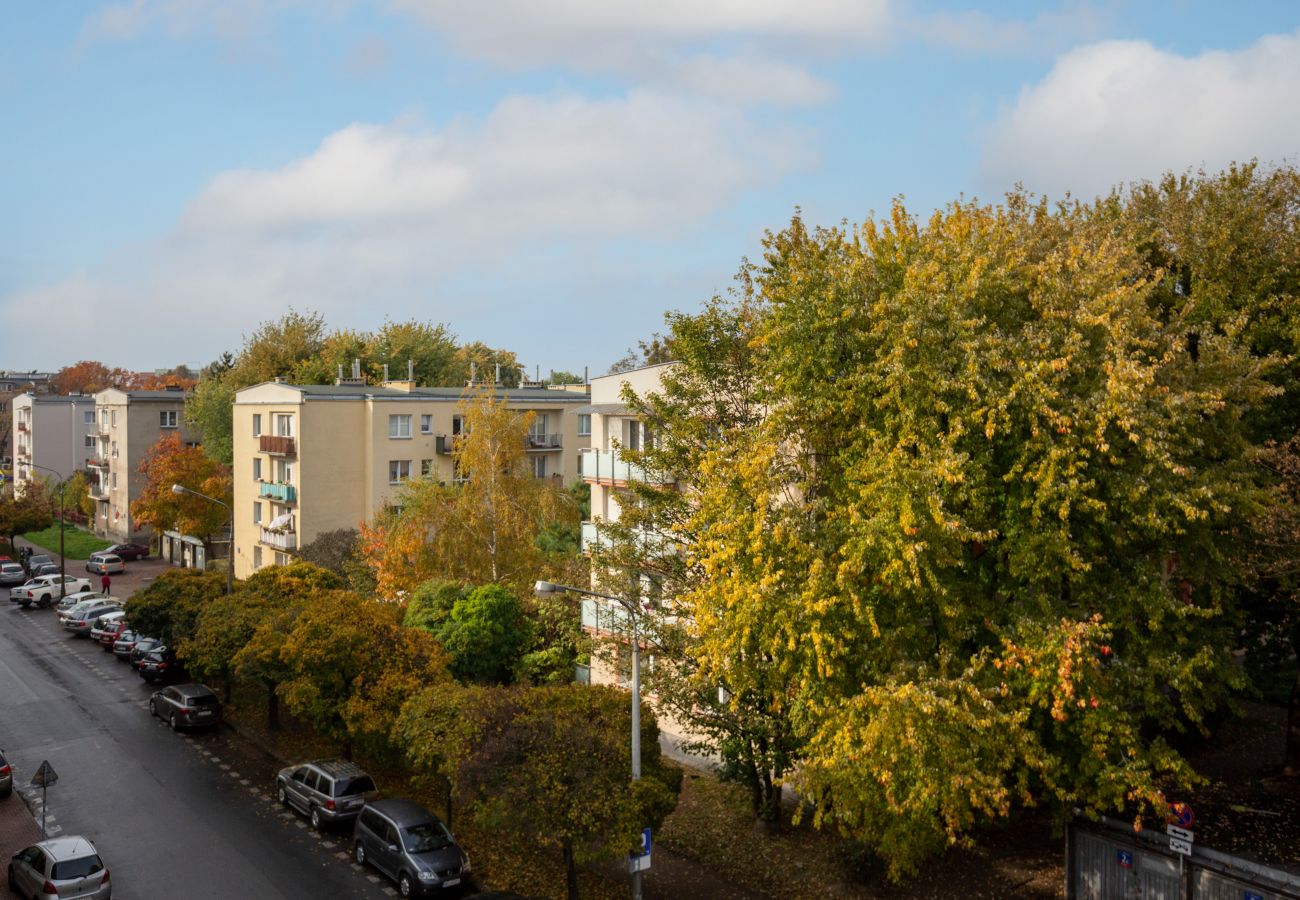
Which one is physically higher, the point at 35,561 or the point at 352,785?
the point at 352,785

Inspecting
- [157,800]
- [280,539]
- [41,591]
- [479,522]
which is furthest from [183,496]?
[157,800]

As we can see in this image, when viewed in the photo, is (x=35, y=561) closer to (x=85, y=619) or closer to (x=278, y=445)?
(x=85, y=619)

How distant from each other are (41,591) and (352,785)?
130 feet

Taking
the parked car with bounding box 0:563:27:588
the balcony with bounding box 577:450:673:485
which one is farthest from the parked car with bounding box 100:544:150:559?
the balcony with bounding box 577:450:673:485

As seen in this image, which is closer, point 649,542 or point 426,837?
point 426,837

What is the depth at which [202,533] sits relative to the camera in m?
61.0

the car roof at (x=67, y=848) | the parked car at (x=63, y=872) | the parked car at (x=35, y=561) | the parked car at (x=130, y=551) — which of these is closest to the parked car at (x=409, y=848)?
the parked car at (x=63, y=872)

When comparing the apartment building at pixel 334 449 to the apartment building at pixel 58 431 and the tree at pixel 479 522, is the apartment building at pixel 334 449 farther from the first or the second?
the apartment building at pixel 58 431

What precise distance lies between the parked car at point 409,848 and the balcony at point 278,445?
99.4ft

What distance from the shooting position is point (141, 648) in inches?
1606

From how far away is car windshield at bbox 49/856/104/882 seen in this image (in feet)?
66.3

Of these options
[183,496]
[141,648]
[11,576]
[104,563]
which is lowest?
[11,576]

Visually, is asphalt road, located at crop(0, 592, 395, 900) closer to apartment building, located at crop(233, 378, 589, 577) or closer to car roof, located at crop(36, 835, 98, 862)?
car roof, located at crop(36, 835, 98, 862)

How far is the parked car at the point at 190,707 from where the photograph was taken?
32875 mm
